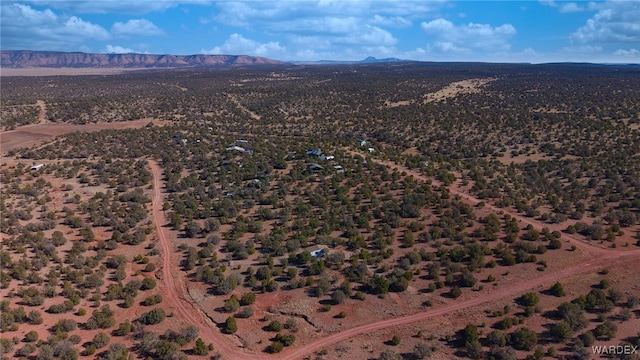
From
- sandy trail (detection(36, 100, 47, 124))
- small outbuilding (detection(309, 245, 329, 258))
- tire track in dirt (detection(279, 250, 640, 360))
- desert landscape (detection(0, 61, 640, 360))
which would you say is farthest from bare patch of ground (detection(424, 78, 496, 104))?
sandy trail (detection(36, 100, 47, 124))

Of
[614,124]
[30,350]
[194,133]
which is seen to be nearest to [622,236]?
[30,350]

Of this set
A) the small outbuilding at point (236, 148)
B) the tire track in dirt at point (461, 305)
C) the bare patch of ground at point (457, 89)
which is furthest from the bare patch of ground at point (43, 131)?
the bare patch of ground at point (457, 89)

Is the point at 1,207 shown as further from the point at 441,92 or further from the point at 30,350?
the point at 441,92

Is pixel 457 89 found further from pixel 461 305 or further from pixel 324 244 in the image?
pixel 461 305

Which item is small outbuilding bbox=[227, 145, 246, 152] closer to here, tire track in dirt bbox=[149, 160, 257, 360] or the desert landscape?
the desert landscape

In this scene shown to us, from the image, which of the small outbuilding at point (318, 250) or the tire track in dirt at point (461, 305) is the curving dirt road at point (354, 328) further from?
the small outbuilding at point (318, 250)

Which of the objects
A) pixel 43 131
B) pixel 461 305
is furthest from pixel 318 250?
pixel 43 131
